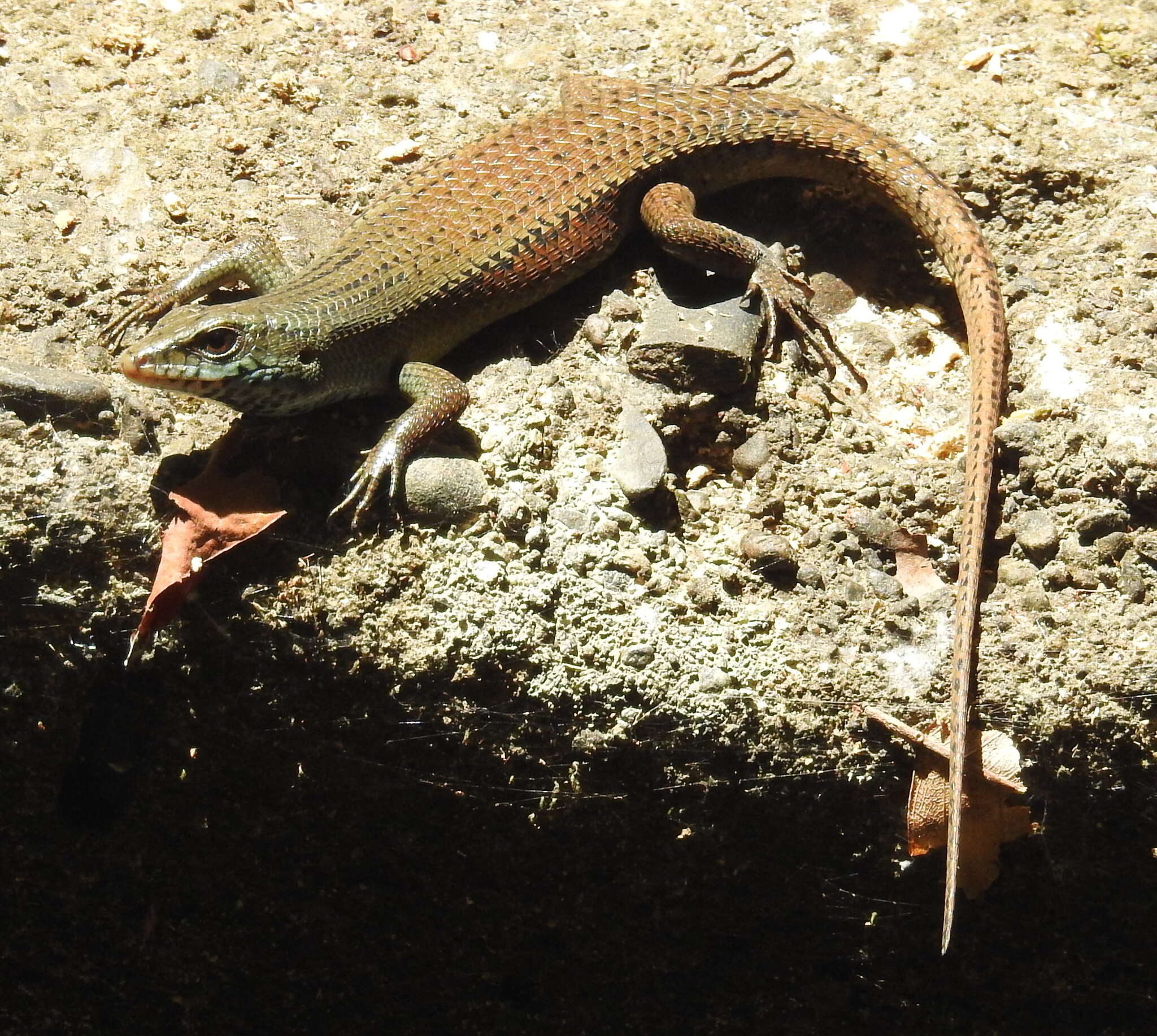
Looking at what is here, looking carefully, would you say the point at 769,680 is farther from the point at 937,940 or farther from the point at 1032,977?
the point at 1032,977

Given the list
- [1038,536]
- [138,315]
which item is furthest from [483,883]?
[138,315]

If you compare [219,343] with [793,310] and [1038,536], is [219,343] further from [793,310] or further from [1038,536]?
[1038,536]

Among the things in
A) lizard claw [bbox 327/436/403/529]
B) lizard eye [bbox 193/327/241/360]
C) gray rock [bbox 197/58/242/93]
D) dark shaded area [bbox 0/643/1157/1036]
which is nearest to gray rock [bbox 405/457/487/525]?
lizard claw [bbox 327/436/403/529]

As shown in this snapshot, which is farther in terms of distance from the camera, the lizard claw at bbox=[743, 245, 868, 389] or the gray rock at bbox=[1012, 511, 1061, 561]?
the lizard claw at bbox=[743, 245, 868, 389]

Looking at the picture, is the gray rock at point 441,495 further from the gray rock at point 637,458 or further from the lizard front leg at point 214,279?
the lizard front leg at point 214,279

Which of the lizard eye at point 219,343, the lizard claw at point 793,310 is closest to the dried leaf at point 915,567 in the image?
the lizard claw at point 793,310

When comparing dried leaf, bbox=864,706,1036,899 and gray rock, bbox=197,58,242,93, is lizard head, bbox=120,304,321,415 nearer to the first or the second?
gray rock, bbox=197,58,242,93
